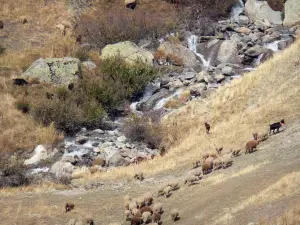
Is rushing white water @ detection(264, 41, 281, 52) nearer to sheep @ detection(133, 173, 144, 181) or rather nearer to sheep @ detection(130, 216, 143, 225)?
sheep @ detection(133, 173, 144, 181)

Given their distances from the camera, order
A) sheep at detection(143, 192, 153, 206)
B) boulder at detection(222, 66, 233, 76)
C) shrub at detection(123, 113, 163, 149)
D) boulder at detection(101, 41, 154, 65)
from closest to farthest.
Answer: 1. sheep at detection(143, 192, 153, 206)
2. shrub at detection(123, 113, 163, 149)
3. boulder at detection(222, 66, 233, 76)
4. boulder at detection(101, 41, 154, 65)

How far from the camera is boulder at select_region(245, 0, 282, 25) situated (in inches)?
1831

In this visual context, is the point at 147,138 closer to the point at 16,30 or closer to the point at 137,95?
the point at 137,95

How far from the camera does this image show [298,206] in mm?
12531

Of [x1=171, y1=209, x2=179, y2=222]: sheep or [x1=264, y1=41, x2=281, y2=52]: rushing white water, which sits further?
[x1=264, y1=41, x2=281, y2=52]: rushing white water

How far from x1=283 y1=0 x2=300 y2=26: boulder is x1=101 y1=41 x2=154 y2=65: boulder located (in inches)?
569

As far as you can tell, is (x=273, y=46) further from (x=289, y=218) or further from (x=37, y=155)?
(x=289, y=218)

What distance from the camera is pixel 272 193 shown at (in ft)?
47.9

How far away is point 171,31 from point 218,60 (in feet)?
23.2

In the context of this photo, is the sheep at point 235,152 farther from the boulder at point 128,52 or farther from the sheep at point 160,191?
the boulder at point 128,52

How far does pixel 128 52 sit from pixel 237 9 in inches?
664

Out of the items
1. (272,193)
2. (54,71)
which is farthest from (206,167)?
(54,71)

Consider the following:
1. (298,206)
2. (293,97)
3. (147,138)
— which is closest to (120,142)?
(147,138)

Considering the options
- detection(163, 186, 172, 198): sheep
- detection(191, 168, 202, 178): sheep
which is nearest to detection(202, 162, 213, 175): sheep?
detection(191, 168, 202, 178): sheep
